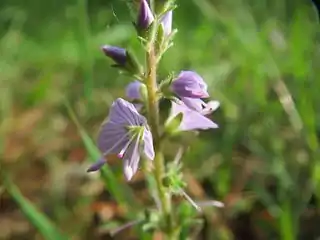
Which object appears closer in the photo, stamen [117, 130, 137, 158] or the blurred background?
stamen [117, 130, 137, 158]

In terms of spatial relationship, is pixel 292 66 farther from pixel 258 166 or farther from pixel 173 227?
pixel 173 227

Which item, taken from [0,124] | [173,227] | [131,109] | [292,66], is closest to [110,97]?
[0,124]

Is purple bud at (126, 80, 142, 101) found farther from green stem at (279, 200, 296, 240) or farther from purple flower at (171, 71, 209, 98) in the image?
green stem at (279, 200, 296, 240)

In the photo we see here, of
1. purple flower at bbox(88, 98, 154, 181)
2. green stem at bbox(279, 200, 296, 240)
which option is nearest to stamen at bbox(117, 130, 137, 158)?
purple flower at bbox(88, 98, 154, 181)

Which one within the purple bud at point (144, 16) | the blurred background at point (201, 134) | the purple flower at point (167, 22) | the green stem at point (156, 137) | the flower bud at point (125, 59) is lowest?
the blurred background at point (201, 134)

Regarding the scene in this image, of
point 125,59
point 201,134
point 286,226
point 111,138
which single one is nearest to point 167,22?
point 125,59

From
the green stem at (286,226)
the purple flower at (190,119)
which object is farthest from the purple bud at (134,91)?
the green stem at (286,226)

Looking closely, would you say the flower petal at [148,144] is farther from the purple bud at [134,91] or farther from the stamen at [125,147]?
the purple bud at [134,91]
